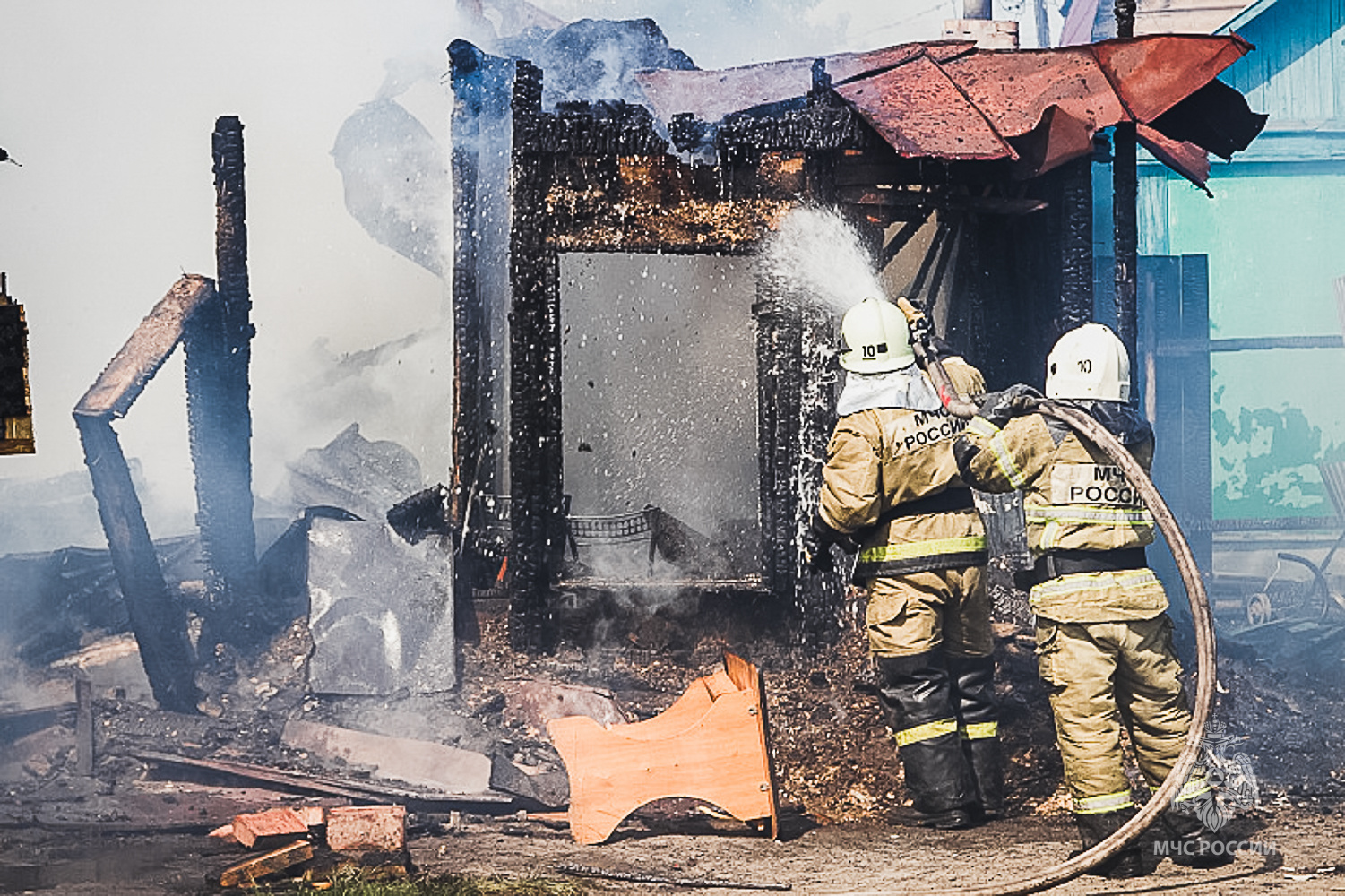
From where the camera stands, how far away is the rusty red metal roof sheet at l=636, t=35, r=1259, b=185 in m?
7.24

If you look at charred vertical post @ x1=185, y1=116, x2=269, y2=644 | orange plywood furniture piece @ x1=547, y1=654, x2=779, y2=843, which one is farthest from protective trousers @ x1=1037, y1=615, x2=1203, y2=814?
charred vertical post @ x1=185, y1=116, x2=269, y2=644

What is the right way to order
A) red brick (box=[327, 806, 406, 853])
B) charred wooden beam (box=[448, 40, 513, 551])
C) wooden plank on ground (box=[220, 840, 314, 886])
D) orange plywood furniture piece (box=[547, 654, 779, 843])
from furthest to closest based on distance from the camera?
charred wooden beam (box=[448, 40, 513, 551])
orange plywood furniture piece (box=[547, 654, 779, 843])
red brick (box=[327, 806, 406, 853])
wooden plank on ground (box=[220, 840, 314, 886])

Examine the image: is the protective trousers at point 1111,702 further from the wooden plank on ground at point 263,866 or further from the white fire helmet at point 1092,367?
the wooden plank on ground at point 263,866

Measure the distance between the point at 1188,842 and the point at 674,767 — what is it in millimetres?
2117

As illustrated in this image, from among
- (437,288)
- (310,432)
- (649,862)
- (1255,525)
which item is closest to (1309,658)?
(1255,525)

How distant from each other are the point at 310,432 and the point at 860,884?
9333 mm

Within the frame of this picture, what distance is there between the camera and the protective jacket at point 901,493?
18.9ft

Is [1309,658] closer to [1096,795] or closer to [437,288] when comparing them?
[1096,795]

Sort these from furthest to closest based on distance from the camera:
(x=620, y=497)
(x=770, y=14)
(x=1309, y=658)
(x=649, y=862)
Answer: (x=770, y=14), (x=620, y=497), (x=1309, y=658), (x=649, y=862)

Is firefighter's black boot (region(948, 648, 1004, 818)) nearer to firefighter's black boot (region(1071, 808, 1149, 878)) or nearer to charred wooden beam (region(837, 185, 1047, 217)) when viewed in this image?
firefighter's black boot (region(1071, 808, 1149, 878))

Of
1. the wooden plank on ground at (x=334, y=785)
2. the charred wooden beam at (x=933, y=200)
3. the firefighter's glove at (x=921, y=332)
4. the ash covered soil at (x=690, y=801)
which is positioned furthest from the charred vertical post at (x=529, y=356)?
the firefighter's glove at (x=921, y=332)

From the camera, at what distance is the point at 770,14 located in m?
10.9

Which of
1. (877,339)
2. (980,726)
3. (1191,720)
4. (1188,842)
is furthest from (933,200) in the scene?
(1188,842)

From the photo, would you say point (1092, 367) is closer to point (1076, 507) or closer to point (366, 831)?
point (1076, 507)
